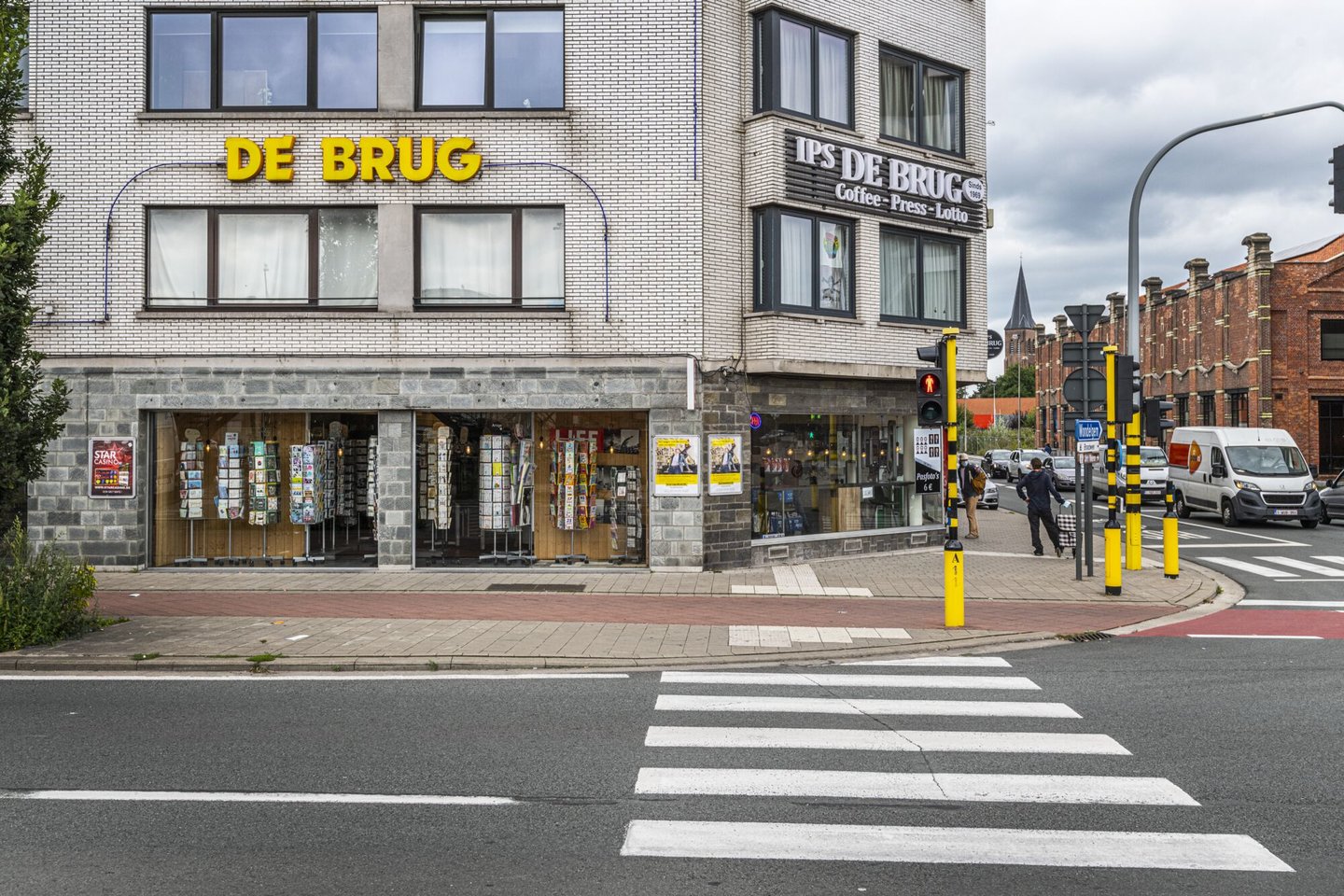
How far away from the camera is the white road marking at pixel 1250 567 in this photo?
1725 centimetres

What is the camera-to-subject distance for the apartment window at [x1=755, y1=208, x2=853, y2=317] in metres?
17.0

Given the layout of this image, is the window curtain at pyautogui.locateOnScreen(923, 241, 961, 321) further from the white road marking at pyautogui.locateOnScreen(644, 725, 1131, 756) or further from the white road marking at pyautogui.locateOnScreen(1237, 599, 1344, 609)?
the white road marking at pyautogui.locateOnScreen(644, 725, 1131, 756)

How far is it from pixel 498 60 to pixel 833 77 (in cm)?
554

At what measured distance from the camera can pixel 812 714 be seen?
7965 mm

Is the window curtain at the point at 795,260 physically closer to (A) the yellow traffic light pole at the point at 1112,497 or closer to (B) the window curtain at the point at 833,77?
(B) the window curtain at the point at 833,77

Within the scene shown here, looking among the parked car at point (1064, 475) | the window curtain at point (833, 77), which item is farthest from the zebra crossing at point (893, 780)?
the parked car at point (1064, 475)

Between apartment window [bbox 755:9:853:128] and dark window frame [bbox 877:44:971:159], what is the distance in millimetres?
696

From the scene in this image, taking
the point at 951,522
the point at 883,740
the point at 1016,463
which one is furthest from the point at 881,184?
the point at 1016,463

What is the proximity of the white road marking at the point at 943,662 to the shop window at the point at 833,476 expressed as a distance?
23.3 feet

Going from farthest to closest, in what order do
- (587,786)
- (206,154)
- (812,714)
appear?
(206,154) → (812,714) → (587,786)

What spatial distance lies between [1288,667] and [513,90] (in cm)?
1258

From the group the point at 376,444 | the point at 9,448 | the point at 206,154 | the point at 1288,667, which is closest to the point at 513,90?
the point at 206,154

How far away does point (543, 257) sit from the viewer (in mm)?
16438

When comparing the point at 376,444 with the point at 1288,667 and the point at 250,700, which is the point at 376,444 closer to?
the point at 250,700
